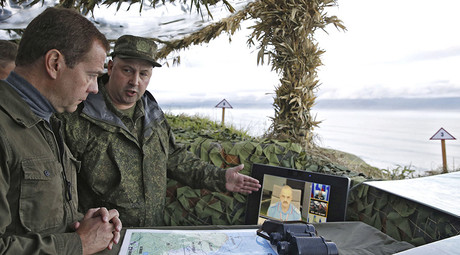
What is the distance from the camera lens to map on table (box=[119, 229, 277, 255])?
3.05ft

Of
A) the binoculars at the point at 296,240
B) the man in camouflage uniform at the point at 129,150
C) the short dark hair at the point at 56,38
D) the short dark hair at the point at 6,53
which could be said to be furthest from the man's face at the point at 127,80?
the binoculars at the point at 296,240

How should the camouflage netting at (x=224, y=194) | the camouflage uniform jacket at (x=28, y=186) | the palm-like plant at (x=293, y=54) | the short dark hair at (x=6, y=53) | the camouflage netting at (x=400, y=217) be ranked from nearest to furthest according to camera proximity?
the camouflage uniform jacket at (x=28, y=186) < the camouflage netting at (x=400, y=217) < the short dark hair at (x=6, y=53) < the camouflage netting at (x=224, y=194) < the palm-like plant at (x=293, y=54)

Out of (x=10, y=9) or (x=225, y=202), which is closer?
(x=225, y=202)

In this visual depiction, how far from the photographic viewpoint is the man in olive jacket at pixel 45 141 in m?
0.76

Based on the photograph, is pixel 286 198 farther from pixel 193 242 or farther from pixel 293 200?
pixel 193 242

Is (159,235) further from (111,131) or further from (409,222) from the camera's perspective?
(409,222)

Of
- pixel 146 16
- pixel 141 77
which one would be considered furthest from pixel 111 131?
pixel 146 16

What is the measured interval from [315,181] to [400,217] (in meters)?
0.38

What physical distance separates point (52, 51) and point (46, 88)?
0.11 metres

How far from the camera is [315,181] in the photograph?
1.39m

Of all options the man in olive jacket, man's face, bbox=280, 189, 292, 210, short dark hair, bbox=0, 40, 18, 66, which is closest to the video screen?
man's face, bbox=280, 189, 292, 210

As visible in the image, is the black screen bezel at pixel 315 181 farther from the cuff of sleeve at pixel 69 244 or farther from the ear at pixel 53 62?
the ear at pixel 53 62

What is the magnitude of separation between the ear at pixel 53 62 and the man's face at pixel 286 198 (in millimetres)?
1068

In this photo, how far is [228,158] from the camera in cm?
185
